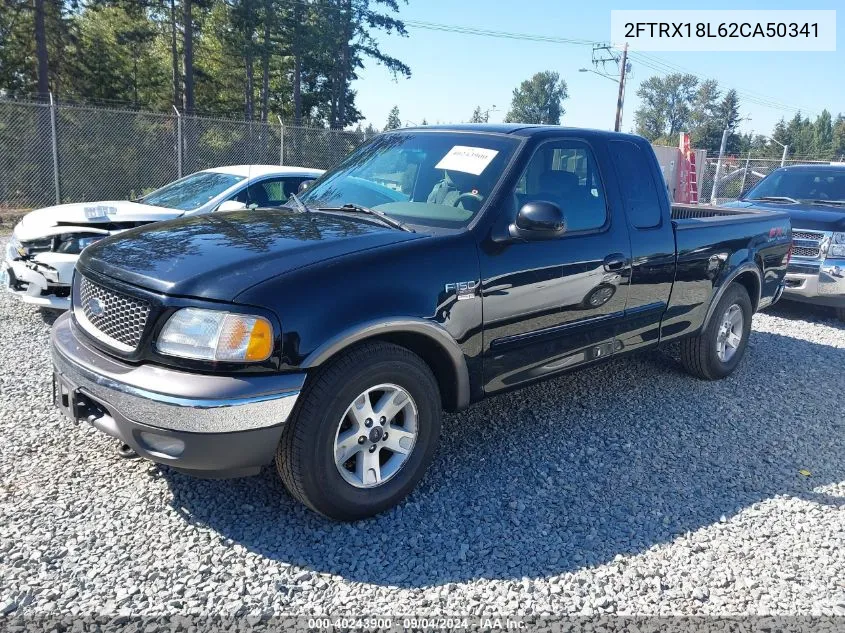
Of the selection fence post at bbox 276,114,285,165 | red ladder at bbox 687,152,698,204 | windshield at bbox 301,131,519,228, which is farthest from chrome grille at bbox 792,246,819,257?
red ladder at bbox 687,152,698,204

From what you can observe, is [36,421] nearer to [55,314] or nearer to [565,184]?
[55,314]

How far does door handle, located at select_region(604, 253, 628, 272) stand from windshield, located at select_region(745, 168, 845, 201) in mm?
5833

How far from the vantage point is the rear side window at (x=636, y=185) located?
4.22 metres

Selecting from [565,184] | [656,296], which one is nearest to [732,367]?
[656,296]

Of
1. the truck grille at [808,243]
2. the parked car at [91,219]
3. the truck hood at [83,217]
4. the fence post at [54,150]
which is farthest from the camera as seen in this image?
the fence post at [54,150]

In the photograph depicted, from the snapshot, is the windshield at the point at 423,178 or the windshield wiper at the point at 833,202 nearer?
the windshield at the point at 423,178

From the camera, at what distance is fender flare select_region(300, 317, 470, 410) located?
2699 mm

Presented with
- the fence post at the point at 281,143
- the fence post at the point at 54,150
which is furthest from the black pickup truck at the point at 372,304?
the fence post at the point at 281,143

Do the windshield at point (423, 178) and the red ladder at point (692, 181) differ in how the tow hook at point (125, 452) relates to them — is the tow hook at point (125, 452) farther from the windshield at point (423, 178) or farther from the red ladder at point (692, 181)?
the red ladder at point (692, 181)

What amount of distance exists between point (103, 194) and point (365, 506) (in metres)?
15.4

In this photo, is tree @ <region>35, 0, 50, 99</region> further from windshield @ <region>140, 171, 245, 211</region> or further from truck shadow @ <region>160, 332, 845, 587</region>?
truck shadow @ <region>160, 332, 845, 587</region>

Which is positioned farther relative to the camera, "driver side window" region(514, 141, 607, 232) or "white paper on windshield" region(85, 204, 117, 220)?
"white paper on windshield" region(85, 204, 117, 220)

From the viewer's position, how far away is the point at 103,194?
15883 millimetres

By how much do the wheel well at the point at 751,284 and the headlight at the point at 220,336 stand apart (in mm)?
4248
